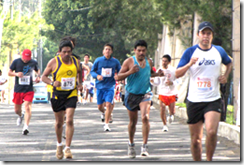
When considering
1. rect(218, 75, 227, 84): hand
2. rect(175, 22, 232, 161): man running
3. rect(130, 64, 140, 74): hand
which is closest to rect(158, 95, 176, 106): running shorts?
rect(130, 64, 140, 74): hand

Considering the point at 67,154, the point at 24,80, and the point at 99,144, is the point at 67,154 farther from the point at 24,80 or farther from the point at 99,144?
the point at 24,80

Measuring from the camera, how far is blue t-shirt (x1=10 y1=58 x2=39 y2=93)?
13.0 meters

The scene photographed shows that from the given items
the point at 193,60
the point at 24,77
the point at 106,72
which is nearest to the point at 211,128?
the point at 193,60

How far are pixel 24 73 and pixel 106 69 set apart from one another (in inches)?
79.8

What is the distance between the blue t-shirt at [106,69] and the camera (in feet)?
45.3

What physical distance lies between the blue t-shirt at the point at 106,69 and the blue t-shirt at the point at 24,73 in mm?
1551

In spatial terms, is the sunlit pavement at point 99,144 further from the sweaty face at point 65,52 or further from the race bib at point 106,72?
the sweaty face at point 65,52

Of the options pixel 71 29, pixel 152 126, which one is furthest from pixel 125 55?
pixel 152 126

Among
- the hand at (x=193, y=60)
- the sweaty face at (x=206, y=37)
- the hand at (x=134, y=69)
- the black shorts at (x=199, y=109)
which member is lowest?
the black shorts at (x=199, y=109)

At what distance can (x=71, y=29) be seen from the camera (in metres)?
53.2

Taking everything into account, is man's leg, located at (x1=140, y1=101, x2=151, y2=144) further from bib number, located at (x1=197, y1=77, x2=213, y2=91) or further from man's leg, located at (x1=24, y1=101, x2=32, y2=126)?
man's leg, located at (x1=24, y1=101, x2=32, y2=126)

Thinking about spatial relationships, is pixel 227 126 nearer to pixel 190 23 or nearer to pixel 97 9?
pixel 190 23

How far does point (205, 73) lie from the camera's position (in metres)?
7.44

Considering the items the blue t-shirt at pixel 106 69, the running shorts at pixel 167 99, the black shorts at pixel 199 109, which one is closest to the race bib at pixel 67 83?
the black shorts at pixel 199 109
